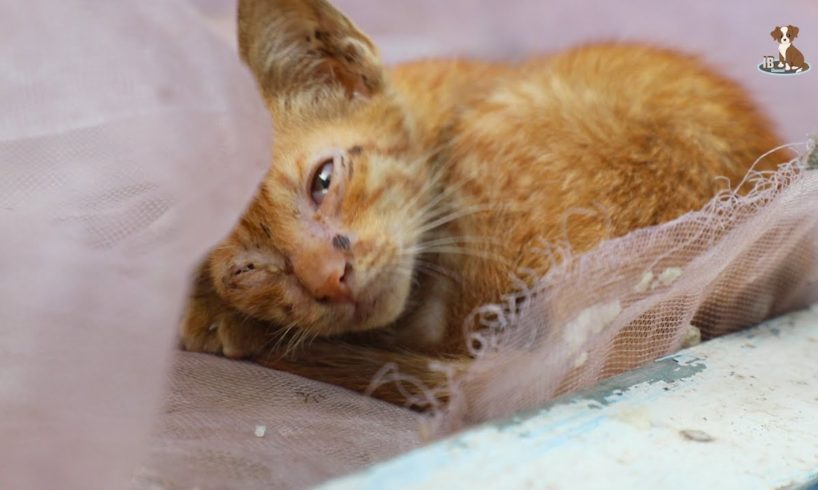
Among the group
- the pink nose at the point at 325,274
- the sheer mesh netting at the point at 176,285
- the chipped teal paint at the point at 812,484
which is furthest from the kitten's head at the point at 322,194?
the chipped teal paint at the point at 812,484

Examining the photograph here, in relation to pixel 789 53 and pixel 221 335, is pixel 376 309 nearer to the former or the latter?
pixel 221 335

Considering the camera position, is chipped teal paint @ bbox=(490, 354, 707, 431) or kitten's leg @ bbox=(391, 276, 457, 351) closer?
chipped teal paint @ bbox=(490, 354, 707, 431)

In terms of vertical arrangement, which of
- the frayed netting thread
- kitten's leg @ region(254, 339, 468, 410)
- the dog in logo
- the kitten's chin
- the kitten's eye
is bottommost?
kitten's leg @ region(254, 339, 468, 410)

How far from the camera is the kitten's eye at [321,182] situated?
3.35 ft

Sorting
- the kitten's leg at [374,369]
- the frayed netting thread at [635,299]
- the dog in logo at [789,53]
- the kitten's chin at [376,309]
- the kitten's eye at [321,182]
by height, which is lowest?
the kitten's leg at [374,369]

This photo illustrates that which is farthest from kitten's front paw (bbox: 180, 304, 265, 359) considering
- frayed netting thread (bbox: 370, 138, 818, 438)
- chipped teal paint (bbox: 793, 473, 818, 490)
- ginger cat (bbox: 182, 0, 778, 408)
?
chipped teal paint (bbox: 793, 473, 818, 490)

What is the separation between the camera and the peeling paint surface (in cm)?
57

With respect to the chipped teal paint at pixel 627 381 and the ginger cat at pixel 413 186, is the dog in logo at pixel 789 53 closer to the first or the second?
the ginger cat at pixel 413 186

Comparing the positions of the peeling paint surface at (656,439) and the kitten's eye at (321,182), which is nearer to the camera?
the peeling paint surface at (656,439)

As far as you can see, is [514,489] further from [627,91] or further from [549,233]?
[627,91]

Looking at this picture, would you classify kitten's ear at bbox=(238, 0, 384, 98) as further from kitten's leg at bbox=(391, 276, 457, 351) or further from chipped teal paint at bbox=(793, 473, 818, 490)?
chipped teal paint at bbox=(793, 473, 818, 490)

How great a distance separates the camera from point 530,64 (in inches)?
48.3

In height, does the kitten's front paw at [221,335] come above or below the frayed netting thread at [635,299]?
below

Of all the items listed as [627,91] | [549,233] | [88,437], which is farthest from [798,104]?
[88,437]
